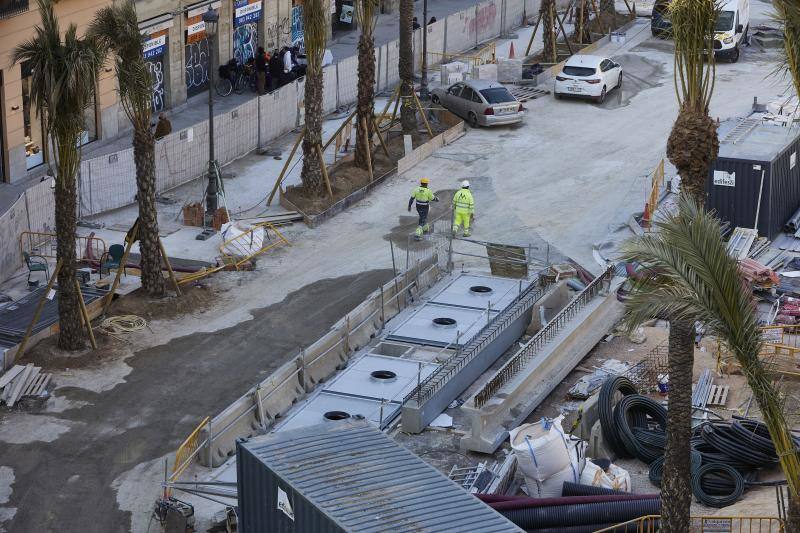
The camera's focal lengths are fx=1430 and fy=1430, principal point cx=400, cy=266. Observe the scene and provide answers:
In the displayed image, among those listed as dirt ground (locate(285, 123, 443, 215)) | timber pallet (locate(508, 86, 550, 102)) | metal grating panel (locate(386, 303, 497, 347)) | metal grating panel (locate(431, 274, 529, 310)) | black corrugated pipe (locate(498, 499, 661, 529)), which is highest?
black corrugated pipe (locate(498, 499, 661, 529))

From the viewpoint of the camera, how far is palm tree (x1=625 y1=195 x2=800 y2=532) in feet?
51.0

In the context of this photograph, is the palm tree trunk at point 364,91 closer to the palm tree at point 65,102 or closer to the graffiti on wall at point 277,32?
the palm tree at point 65,102

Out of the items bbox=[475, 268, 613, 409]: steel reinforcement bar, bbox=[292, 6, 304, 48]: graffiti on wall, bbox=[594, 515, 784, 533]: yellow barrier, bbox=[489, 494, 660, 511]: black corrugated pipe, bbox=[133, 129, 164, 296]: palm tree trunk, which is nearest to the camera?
bbox=[594, 515, 784, 533]: yellow barrier

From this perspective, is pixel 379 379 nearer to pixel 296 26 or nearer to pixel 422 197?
pixel 422 197

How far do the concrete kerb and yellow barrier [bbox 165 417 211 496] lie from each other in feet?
14.3

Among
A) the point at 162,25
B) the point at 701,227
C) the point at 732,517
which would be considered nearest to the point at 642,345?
the point at 732,517

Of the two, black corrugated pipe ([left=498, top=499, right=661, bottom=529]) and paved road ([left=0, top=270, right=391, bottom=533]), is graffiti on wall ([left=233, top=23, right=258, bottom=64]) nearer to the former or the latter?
paved road ([left=0, top=270, right=391, bottom=533])

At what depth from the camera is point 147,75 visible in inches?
1109

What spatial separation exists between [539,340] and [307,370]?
432 cm

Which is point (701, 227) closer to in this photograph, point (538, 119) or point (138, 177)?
point (138, 177)

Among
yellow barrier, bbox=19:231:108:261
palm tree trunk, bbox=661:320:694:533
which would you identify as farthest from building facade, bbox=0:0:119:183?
palm tree trunk, bbox=661:320:694:533

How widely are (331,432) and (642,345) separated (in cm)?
1079

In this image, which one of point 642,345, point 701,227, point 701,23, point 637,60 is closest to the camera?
point 701,227

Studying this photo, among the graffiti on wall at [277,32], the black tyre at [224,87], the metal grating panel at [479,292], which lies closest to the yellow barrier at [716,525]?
the metal grating panel at [479,292]
